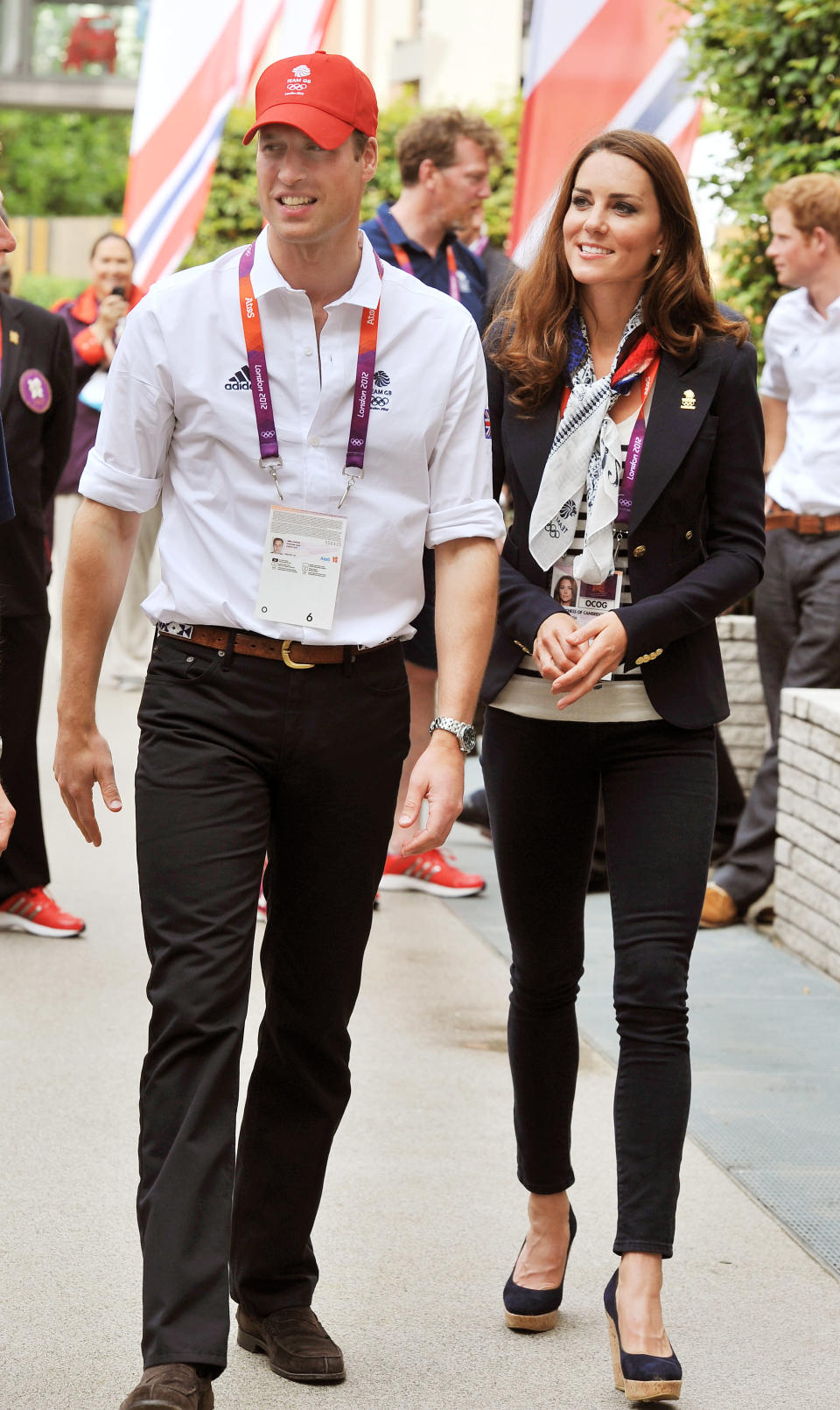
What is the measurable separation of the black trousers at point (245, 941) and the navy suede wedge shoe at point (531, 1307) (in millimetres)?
402

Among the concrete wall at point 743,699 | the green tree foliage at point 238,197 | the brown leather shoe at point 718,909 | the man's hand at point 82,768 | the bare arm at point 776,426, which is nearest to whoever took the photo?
the man's hand at point 82,768

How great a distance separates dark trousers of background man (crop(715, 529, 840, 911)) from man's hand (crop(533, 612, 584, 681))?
3.27 meters

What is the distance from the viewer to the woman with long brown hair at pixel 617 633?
3285 mm

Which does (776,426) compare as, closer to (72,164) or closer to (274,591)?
(274,591)

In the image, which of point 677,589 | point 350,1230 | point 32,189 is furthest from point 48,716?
point 32,189

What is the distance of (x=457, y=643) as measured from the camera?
10.4 feet

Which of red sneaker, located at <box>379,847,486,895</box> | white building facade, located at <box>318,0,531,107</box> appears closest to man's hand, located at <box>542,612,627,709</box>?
red sneaker, located at <box>379,847,486,895</box>

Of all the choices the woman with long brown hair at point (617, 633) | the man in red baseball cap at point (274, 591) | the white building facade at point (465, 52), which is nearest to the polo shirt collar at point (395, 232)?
the woman with long brown hair at point (617, 633)

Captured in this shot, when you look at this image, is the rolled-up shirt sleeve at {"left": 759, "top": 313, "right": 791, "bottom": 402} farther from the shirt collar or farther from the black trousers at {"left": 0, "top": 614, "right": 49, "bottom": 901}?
the shirt collar

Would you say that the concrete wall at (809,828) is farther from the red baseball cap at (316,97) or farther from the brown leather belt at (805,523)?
the red baseball cap at (316,97)

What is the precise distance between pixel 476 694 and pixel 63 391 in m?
3.23

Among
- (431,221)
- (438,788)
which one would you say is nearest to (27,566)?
(431,221)

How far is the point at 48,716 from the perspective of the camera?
402 inches

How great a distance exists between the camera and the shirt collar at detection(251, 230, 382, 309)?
302 centimetres
